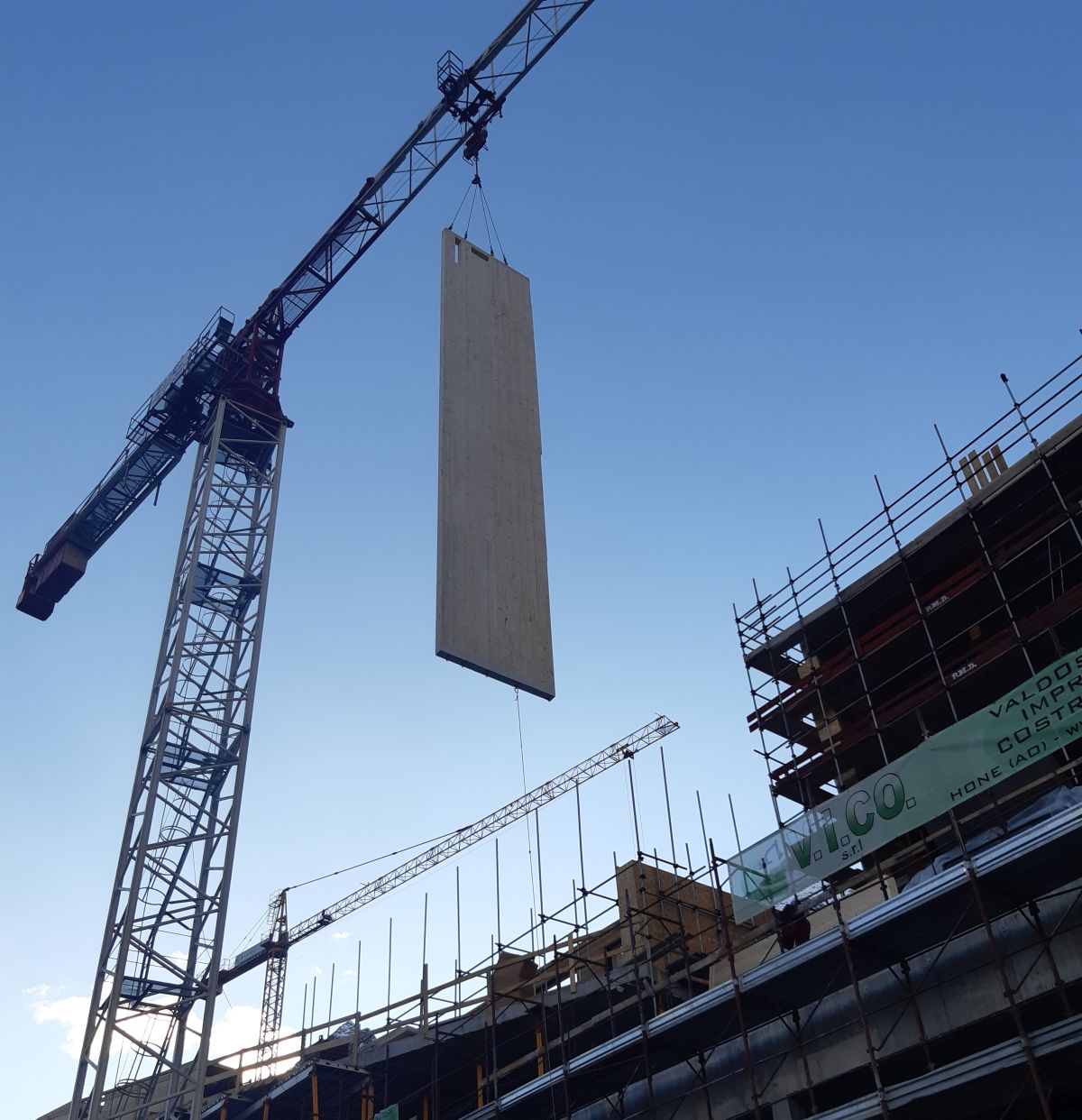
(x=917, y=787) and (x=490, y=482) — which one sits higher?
(x=490, y=482)

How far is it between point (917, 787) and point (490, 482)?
9.14 m

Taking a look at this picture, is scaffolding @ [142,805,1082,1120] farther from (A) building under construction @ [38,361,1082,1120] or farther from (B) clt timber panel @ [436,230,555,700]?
(B) clt timber panel @ [436,230,555,700]

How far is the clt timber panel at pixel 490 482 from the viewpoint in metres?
19.5

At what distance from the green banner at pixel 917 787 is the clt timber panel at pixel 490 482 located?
6.80m

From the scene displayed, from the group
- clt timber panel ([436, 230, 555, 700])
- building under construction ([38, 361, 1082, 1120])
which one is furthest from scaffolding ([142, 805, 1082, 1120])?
clt timber panel ([436, 230, 555, 700])

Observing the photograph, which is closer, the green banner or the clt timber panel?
the clt timber panel

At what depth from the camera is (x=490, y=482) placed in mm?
21234

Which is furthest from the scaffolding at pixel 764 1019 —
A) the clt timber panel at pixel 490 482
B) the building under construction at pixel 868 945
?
the clt timber panel at pixel 490 482

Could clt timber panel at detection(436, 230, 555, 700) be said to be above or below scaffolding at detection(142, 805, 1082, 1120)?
above

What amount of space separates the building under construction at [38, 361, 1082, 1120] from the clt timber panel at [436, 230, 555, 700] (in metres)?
7.60

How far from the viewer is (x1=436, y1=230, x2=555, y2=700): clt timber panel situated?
19484mm

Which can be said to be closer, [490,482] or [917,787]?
[490,482]

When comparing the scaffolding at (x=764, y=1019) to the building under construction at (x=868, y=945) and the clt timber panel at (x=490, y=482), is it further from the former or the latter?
the clt timber panel at (x=490, y=482)

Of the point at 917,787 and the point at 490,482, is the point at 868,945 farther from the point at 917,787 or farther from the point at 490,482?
the point at 490,482
